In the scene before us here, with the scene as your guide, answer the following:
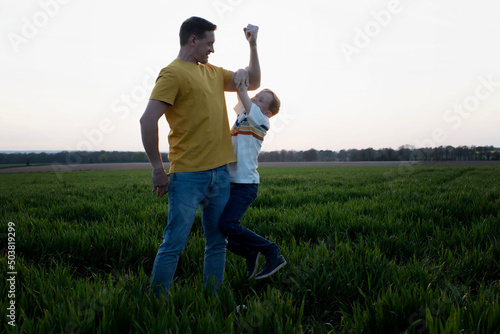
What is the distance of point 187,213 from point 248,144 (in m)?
0.73

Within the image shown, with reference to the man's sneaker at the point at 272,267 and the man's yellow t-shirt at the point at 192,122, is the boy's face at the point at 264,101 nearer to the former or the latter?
the man's yellow t-shirt at the point at 192,122

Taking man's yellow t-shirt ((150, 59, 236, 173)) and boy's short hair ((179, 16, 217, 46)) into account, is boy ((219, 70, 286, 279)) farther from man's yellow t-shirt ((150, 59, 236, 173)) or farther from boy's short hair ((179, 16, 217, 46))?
boy's short hair ((179, 16, 217, 46))

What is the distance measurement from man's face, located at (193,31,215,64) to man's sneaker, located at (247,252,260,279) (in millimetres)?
1594

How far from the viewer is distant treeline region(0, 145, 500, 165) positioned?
188 ft

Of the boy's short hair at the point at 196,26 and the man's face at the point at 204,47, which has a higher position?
the boy's short hair at the point at 196,26

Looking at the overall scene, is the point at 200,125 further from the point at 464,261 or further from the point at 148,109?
the point at 464,261

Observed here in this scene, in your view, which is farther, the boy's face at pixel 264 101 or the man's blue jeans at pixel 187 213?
the boy's face at pixel 264 101

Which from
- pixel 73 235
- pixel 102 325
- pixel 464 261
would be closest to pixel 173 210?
pixel 102 325

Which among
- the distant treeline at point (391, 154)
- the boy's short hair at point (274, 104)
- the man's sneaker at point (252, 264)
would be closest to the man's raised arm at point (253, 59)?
the boy's short hair at point (274, 104)

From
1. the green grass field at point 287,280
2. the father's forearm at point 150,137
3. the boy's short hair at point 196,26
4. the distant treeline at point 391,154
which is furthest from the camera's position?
the distant treeline at point 391,154

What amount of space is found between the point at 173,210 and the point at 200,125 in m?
0.65

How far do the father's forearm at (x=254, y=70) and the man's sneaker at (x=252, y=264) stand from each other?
144cm

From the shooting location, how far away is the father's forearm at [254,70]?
96.3 inches

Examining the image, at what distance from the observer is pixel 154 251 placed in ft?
10.4
